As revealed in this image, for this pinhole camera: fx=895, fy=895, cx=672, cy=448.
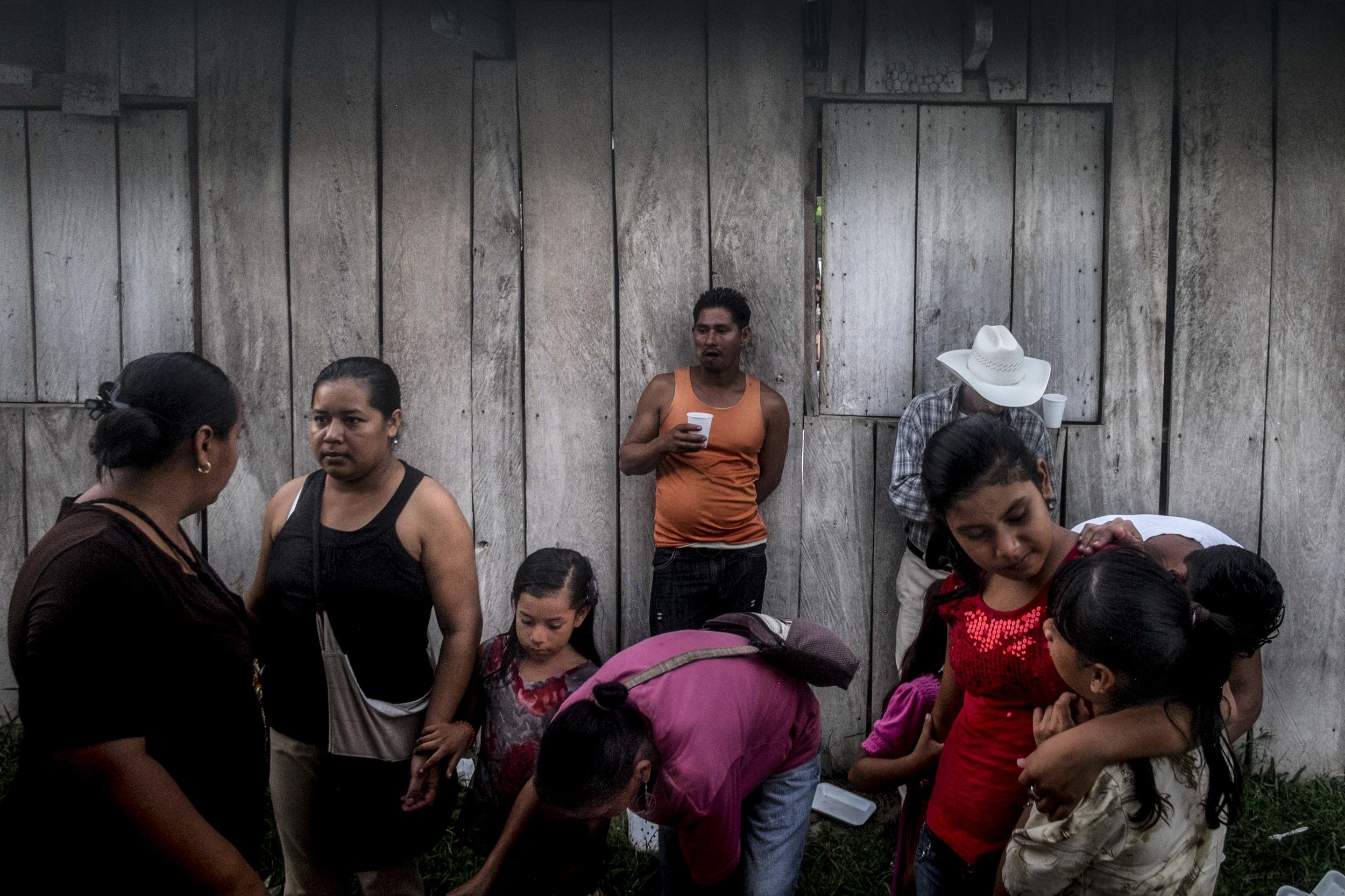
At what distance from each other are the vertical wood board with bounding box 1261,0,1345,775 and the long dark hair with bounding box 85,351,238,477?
12.6 ft

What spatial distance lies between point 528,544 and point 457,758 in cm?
137

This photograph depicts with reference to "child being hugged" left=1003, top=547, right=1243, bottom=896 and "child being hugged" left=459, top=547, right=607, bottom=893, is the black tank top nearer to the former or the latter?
"child being hugged" left=459, top=547, right=607, bottom=893

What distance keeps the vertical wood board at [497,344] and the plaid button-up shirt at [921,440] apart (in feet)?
5.05

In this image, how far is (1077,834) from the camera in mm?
1621

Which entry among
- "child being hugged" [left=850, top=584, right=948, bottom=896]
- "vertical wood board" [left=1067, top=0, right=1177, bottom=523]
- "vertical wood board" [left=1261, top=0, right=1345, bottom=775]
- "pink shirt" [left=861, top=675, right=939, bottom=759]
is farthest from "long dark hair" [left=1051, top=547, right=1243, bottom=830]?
"vertical wood board" [left=1261, top=0, right=1345, bottom=775]

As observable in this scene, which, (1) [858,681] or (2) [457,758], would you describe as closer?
(2) [457,758]

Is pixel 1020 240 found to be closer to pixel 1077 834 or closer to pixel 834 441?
pixel 834 441

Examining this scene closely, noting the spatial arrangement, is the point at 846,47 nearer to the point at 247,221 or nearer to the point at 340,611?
the point at 247,221

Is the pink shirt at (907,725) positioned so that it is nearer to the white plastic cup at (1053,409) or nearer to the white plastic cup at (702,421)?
the white plastic cup at (702,421)

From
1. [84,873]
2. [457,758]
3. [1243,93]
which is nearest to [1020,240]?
[1243,93]

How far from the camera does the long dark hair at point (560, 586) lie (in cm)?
257

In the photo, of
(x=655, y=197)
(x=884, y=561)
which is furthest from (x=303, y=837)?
(x=655, y=197)

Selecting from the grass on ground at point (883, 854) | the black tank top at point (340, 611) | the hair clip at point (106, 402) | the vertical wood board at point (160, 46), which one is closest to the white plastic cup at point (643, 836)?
the grass on ground at point (883, 854)

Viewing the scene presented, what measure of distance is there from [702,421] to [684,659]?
1.47m
